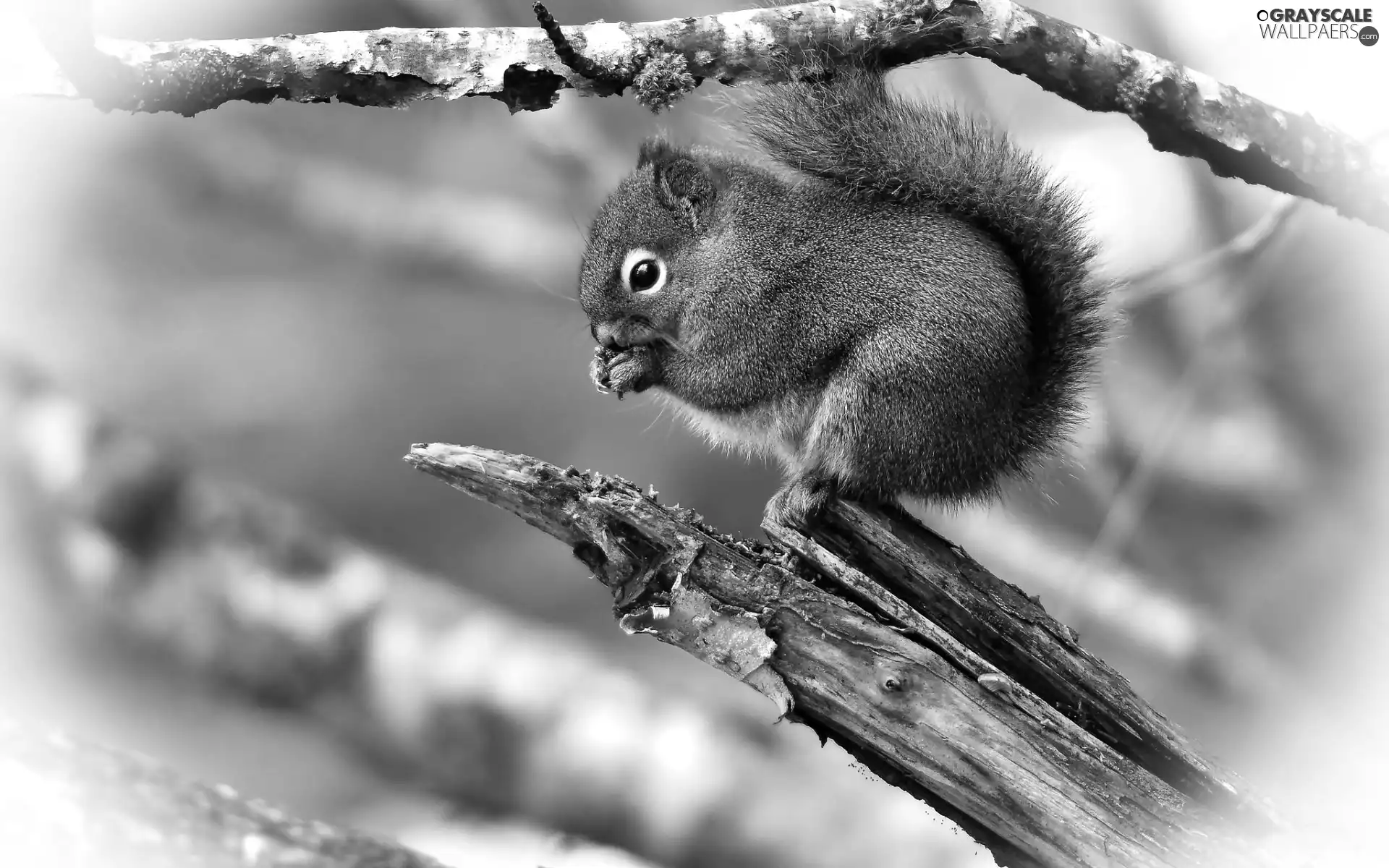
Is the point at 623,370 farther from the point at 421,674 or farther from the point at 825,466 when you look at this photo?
Answer: the point at 421,674

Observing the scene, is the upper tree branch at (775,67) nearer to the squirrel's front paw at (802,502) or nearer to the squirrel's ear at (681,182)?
the squirrel's ear at (681,182)

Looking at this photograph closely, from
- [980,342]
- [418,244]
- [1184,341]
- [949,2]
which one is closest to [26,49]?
[418,244]

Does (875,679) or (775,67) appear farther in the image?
(775,67)

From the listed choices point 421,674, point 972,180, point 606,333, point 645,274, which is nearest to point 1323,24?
point 972,180

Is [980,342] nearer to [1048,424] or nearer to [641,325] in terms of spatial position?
[1048,424]

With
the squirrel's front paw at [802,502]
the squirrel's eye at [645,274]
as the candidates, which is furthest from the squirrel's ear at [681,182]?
the squirrel's front paw at [802,502]

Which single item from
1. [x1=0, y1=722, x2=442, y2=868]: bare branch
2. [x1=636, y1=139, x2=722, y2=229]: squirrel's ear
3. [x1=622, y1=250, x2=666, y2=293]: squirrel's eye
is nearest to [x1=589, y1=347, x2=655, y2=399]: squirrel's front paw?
[x1=622, y1=250, x2=666, y2=293]: squirrel's eye

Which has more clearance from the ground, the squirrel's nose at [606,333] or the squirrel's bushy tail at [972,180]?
the squirrel's bushy tail at [972,180]
